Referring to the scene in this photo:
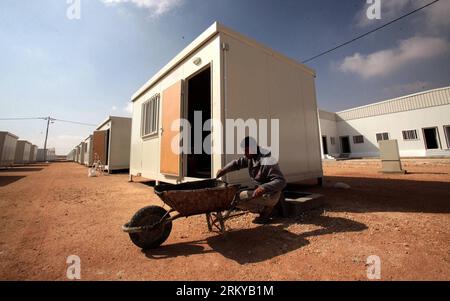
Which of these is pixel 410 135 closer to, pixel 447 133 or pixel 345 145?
pixel 447 133

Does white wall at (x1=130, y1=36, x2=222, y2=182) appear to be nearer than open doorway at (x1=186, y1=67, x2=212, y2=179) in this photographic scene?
Yes

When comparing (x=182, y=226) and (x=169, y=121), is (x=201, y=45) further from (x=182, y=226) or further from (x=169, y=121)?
(x=182, y=226)

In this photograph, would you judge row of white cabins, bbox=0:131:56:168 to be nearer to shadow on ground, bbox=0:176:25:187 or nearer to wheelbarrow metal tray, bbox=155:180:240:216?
shadow on ground, bbox=0:176:25:187

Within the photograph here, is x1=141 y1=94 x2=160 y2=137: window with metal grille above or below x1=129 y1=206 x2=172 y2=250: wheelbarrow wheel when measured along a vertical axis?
above

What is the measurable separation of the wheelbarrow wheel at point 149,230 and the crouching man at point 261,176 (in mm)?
1093

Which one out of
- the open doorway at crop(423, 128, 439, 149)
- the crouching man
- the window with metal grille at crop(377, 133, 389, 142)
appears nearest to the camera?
the crouching man

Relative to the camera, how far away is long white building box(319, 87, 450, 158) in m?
17.8

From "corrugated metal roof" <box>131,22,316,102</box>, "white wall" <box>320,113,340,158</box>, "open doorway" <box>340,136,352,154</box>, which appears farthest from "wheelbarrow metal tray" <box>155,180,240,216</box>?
"open doorway" <box>340,136,352,154</box>

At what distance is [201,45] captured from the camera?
4.83 m

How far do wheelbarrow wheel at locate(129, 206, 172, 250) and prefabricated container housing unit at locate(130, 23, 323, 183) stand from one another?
1.75m

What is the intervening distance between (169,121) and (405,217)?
5.53 meters

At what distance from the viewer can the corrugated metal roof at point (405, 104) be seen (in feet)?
58.2
